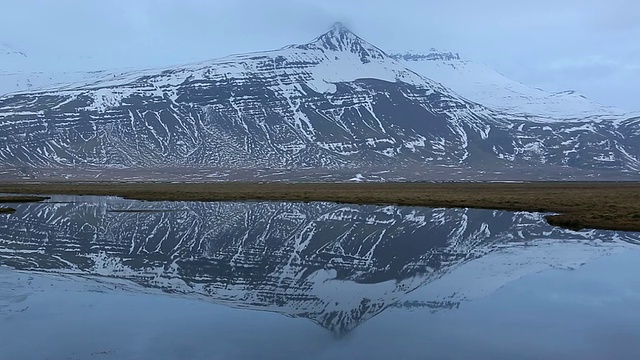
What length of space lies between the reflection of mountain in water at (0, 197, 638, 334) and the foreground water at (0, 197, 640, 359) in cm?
14

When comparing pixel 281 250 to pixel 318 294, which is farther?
pixel 281 250

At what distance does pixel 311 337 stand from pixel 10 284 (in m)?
13.1

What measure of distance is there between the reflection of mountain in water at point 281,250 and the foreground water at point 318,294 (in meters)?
0.14

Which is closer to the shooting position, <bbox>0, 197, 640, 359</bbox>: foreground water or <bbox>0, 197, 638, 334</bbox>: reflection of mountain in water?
<bbox>0, 197, 640, 359</bbox>: foreground water

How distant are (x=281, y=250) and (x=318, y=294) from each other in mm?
11487

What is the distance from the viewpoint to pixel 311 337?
664 inches

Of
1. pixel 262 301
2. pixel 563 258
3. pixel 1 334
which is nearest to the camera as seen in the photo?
pixel 1 334

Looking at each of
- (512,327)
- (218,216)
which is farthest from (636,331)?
(218,216)

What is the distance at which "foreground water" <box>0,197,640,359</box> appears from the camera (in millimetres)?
16031

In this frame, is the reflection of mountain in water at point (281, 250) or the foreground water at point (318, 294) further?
the reflection of mountain in water at point (281, 250)

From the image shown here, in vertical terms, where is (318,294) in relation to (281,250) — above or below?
above

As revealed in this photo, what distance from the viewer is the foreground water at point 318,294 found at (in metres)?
16.0

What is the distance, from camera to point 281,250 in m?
33.9

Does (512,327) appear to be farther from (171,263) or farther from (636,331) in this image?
(171,263)
